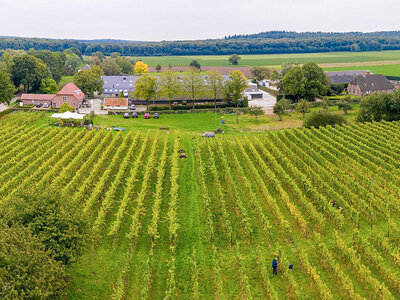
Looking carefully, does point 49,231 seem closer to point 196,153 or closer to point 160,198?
point 160,198

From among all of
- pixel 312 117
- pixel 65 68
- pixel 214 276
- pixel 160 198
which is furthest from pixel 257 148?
pixel 65 68

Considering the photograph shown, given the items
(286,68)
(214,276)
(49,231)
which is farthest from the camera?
(286,68)

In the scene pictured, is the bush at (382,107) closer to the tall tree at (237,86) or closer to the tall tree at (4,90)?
the tall tree at (237,86)

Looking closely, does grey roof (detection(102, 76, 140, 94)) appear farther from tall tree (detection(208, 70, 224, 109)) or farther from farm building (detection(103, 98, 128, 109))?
tall tree (detection(208, 70, 224, 109))

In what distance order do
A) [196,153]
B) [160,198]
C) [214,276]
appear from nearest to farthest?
1. [214,276]
2. [160,198]
3. [196,153]

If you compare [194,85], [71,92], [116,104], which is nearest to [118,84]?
[71,92]

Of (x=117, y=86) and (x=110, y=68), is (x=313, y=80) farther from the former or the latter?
(x=110, y=68)
